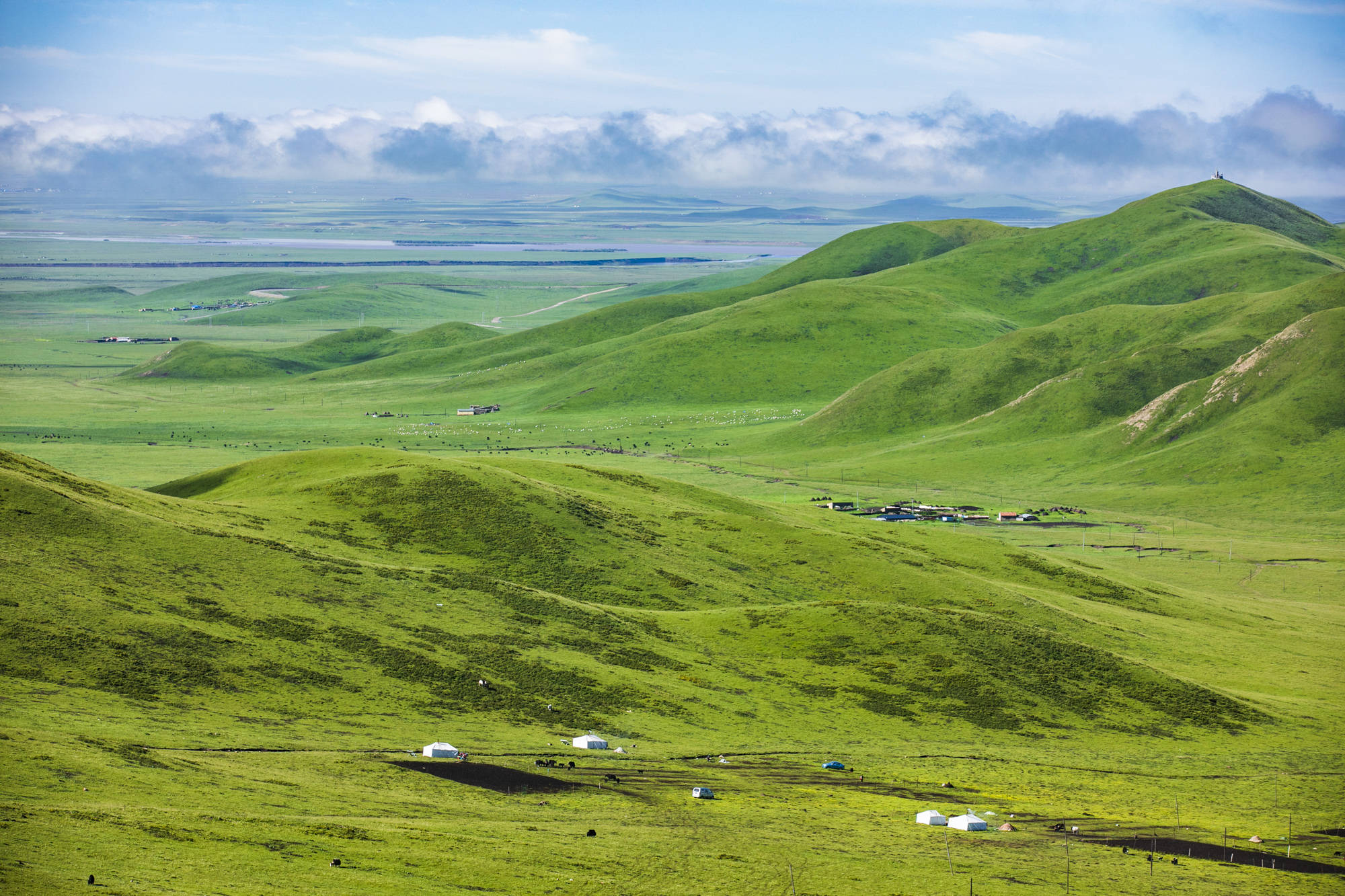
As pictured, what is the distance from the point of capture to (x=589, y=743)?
7719cm

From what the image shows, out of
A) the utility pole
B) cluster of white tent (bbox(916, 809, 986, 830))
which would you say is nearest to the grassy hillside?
the utility pole

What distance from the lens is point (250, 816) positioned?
54000 millimetres

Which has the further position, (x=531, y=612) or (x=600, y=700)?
(x=531, y=612)

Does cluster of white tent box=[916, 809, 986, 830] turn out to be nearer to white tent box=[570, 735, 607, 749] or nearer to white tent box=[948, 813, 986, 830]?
white tent box=[948, 813, 986, 830]

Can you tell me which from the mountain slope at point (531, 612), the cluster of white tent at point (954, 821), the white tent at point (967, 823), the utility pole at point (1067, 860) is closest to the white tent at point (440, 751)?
the mountain slope at point (531, 612)

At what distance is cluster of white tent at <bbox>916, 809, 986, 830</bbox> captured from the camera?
68.9 m

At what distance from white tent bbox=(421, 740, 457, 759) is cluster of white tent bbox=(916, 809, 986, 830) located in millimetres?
27467

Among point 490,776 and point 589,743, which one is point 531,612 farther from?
point 490,776

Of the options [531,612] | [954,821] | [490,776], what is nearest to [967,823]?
[954,821]

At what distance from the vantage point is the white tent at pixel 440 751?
69.6 metres

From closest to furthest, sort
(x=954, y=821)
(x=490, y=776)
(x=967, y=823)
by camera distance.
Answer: (x=490, y=776), (x=967, y=823), (x=954, y=821)

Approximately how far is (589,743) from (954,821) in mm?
23201

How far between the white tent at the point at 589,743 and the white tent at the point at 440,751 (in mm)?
9466

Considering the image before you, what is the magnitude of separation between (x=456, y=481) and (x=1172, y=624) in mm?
80962
